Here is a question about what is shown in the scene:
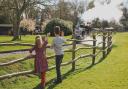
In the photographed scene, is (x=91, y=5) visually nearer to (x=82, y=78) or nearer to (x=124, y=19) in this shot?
(x=124, y=19)

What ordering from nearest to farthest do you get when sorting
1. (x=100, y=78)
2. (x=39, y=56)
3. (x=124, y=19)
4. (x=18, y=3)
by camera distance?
(x=39, y=56) < (x=100, y=78) < (x=18, y=3) < (x=124, y=19)

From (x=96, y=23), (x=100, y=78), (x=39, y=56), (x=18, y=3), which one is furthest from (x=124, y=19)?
(x=39, y=56)

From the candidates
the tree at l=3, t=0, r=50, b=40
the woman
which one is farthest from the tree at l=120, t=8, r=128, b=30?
the woman

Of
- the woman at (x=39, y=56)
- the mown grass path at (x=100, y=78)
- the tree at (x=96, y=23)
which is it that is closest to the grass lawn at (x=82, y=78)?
the mown grass path at (x=100, y=78)

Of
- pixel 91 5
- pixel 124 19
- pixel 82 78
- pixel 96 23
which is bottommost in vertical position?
pixel 82 78

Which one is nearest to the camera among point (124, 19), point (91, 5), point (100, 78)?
point (100, 78)

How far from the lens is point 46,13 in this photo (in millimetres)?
48156

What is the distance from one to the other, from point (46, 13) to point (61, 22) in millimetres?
12050

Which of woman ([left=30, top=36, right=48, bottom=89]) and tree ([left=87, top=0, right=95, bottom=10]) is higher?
tree ([left=87, top=0, right=95, bottom=10])

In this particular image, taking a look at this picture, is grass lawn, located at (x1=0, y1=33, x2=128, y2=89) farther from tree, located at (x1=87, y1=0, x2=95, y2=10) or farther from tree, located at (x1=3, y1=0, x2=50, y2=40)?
tree, located at (x1=87, y1=0, x2=95, y2=10)

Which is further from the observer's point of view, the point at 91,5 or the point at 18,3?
the point at 91,5

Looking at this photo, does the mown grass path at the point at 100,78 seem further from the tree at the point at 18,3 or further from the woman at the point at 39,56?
the tree at the point at 18,3

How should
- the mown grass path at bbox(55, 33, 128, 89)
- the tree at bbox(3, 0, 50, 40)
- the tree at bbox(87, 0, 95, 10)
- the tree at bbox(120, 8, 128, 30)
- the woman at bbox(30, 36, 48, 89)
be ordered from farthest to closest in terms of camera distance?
the tree at bbox(87, 0, 95, 10)
the tree at bbox(120, 8, 128, 30)
the tree at bbox(3, 0, 50, 40)
the mown grass path at bbox(55, 33, 128, 89)
the woman at bbox(30, 36, 48, 89)

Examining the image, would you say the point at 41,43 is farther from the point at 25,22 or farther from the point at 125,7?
the point at 125,7
